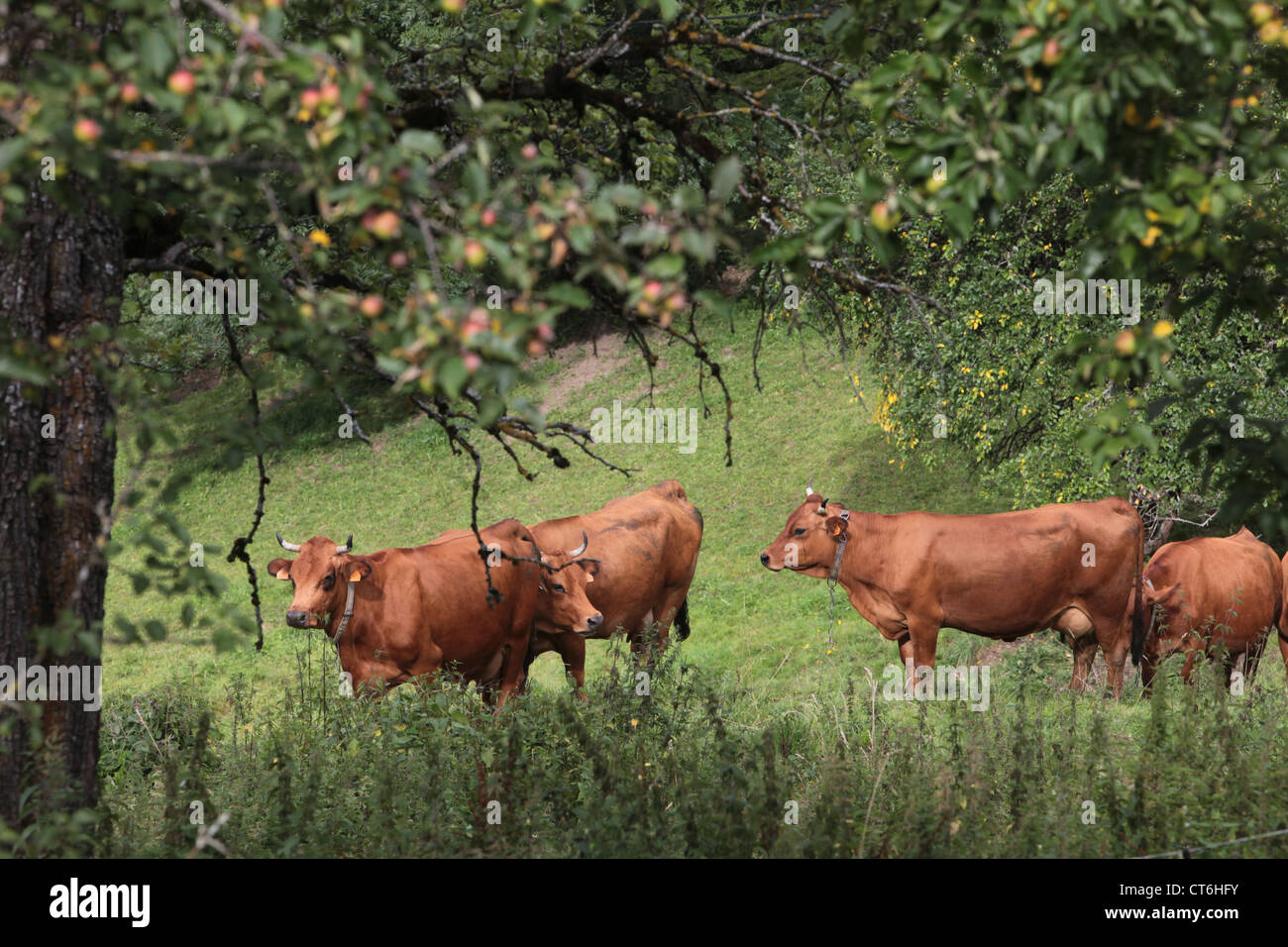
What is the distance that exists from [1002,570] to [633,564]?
3.36m

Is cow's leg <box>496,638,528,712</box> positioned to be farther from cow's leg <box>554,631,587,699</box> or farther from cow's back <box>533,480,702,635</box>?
cow's back <box>533,480,702,635</box>

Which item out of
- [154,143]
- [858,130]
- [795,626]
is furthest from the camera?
[795,626]

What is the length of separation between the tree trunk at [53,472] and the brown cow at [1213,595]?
8.38m

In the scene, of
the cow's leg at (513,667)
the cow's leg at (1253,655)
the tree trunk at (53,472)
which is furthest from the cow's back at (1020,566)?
the tree trunk at (53,472)

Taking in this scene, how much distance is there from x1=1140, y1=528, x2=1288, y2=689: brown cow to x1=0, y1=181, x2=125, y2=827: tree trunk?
838 cm

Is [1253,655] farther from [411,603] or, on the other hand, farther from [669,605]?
[411,603]

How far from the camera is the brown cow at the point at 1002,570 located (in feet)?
33.7

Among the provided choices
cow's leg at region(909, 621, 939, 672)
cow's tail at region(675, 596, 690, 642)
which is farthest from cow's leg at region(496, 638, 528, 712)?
cow's leg at region(909, 621, 939, 672)

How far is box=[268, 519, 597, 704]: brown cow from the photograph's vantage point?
8.71 meters

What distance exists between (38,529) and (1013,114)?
4202 mm

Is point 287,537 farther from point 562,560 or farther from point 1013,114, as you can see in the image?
point 1013,114

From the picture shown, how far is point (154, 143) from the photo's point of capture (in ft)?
12.1

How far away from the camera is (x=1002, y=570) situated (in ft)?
33.6
